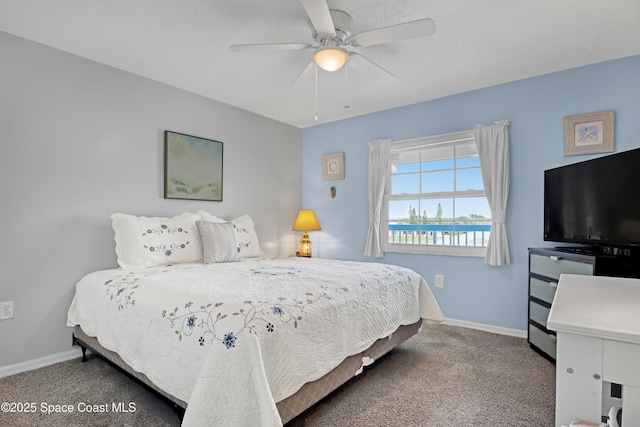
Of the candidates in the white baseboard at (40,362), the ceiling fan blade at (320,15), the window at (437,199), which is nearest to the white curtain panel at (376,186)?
the window at (437,199)

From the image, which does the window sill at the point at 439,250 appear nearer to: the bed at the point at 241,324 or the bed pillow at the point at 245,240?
the bed at the point at 241,324

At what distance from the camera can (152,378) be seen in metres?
1.69

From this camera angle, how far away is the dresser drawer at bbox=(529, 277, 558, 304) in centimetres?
258

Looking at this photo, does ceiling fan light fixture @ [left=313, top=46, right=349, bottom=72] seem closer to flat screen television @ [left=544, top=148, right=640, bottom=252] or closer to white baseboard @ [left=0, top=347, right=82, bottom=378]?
flat screen television @ [left=544, top=148, right=640, bottom=252]

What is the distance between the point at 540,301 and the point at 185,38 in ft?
11.2

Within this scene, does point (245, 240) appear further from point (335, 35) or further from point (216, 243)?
point (335, 35)

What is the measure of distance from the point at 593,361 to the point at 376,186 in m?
3.42

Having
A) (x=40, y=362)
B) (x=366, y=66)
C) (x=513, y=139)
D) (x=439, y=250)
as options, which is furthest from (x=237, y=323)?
(x=513, y=139)

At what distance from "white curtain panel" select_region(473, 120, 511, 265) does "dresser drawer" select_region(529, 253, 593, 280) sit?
1.16 ft

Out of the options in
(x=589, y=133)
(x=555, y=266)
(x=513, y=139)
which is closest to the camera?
(x=555, y=266)

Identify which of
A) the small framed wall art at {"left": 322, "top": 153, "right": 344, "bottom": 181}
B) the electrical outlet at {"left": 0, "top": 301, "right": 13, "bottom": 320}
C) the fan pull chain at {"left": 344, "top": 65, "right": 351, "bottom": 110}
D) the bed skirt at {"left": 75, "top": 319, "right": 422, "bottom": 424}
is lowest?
the bed skirt at {"left": 75, "top": 319, "right": 422, "bottom": 424}

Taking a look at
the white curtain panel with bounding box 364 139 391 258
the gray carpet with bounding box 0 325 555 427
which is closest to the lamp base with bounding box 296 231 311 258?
the white curtain panel with bounding box 364 139 391 258

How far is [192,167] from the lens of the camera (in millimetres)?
3492

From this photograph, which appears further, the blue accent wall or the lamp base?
the lamp base
